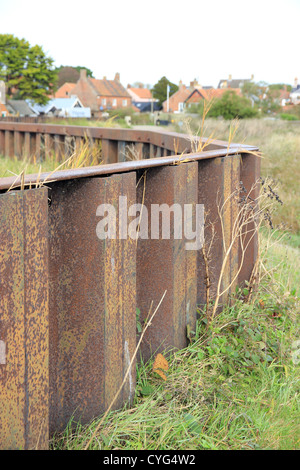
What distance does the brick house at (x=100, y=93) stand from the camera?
372 ft

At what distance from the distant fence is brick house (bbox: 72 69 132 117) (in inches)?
4228

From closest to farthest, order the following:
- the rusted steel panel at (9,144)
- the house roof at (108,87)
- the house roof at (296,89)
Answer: the rusted steel panel at (9,144)
the house roof at (108,87)
the house roof at (296,89)

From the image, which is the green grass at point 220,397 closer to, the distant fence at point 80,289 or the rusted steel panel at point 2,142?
the distant fence at point 80,289

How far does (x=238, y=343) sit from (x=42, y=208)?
1.98 meters

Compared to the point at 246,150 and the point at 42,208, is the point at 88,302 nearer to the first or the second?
the point at 42,208

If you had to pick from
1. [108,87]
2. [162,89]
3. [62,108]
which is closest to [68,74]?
[108,87]

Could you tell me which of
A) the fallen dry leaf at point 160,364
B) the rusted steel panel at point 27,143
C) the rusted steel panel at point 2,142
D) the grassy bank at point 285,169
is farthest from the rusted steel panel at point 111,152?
the fallen dry leaf at point 160,364

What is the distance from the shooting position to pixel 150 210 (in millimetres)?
3471

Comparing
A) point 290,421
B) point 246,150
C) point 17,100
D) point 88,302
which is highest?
point 17,100

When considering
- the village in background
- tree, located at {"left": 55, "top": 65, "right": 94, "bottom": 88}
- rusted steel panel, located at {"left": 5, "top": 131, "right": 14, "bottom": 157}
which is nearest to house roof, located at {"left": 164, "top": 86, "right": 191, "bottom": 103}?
the village in background

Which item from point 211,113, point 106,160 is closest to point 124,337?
point 106,160

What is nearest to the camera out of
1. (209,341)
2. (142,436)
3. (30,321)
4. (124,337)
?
(30,321)

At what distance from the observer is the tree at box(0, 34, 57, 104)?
75.1m

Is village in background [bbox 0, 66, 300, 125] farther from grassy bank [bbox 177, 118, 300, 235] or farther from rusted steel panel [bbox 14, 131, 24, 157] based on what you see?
rusted steel panel [bbox 14, 131, 24, 157]
